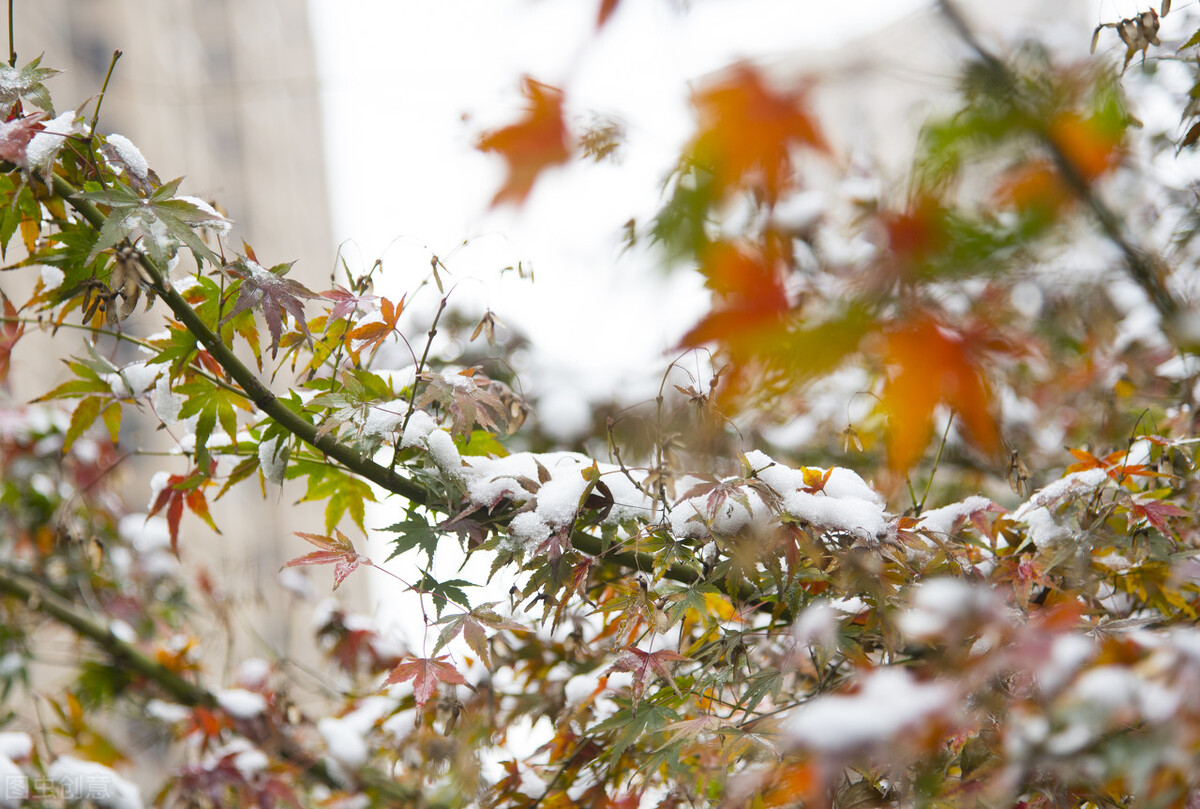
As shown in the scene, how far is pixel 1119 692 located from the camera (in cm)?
70

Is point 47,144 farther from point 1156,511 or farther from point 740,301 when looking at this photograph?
point 1156,511

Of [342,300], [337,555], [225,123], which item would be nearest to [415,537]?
[337,555]

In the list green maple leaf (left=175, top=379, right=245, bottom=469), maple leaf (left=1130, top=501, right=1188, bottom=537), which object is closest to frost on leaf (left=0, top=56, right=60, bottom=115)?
green maple leaf (left=175, top=379, right=245, bottom=469)

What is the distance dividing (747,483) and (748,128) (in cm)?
57

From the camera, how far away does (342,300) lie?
140 cm

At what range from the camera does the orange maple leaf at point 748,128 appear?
892 mm

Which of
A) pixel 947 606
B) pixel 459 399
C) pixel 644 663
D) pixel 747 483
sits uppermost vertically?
pixel 459 399

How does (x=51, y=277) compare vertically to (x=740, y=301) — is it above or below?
above

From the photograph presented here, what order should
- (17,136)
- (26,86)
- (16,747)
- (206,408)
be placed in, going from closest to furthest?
(17,136), (26,86), (206,408), (16,747)

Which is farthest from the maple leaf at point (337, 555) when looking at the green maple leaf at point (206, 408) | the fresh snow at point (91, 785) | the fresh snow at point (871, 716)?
the fresh snow at point (91, 785)

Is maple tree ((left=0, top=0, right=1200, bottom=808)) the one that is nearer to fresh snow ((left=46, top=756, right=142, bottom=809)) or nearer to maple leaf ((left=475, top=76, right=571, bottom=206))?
maple leaf ((left=475, top=76, right=571, bottom=206))

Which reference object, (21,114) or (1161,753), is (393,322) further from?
(1161,753)

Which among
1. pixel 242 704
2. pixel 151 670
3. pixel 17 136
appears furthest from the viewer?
pixel 151 670

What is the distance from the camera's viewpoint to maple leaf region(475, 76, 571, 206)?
112cm
